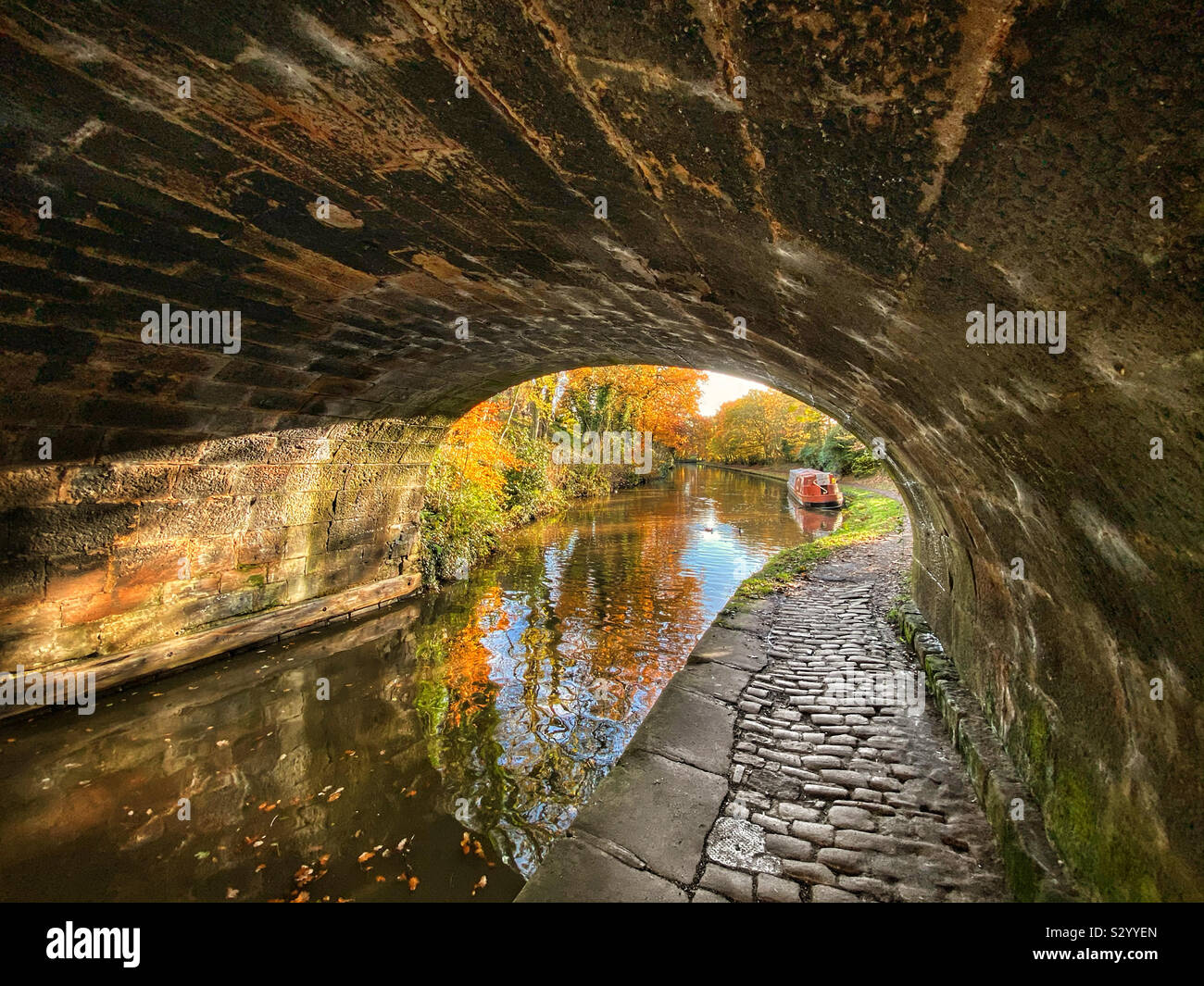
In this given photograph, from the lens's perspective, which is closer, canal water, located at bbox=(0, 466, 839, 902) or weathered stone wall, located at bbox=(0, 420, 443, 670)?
canal water, located at bbox=(0, 466, 839, 902)

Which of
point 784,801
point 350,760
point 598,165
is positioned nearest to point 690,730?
point 784,801

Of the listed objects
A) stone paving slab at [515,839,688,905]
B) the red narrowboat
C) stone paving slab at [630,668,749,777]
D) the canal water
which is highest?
the red narrowboat

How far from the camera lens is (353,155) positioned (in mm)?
2373

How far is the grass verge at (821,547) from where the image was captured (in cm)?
842

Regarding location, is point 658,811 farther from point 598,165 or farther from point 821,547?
point 821,547

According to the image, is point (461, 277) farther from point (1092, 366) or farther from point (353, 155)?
point (1092, 366)

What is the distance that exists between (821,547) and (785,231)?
433 inches

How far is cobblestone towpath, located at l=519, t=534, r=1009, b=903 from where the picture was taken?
9.09 ft

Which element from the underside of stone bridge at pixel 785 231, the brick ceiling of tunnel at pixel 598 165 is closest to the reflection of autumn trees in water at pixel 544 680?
the underside of stone bridge at pixel 785 231

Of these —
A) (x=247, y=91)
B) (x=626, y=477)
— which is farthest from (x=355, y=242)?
(x=626, y=477)

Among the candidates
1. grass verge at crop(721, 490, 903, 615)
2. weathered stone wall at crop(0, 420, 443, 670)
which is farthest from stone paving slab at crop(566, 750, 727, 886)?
weathered stone wall at crop(0, 420, 443, 670)

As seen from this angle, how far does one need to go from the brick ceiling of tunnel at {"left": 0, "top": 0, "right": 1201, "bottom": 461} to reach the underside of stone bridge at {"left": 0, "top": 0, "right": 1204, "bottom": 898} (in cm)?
1

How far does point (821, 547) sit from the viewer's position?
1194cm

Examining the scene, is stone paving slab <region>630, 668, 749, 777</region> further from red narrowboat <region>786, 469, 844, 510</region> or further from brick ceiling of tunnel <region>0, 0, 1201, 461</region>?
red narrowboat <region>786, 469, 844, 510</region>
